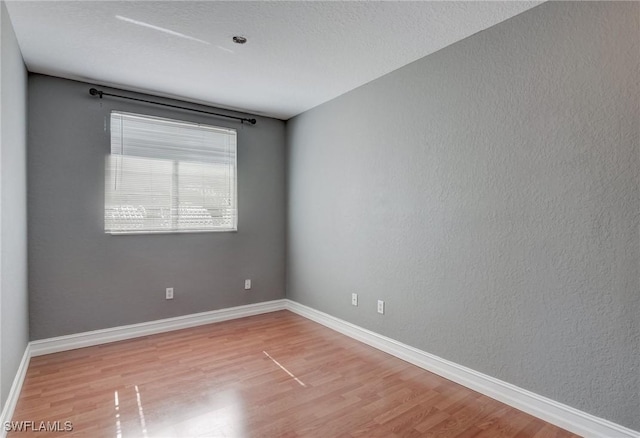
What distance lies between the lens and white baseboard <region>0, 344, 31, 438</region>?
71.9 inches

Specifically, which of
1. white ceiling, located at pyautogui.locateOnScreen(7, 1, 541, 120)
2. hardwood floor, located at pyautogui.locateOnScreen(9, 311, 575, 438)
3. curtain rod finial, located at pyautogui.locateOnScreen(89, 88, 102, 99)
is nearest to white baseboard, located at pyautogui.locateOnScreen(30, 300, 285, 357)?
hardwood floor, located at pyautogui.locateOnScreen(9, 311, 575, 438)

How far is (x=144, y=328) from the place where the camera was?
135 inches

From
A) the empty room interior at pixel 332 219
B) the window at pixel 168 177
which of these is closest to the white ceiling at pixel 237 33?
the empty room interior at pixel 332 219

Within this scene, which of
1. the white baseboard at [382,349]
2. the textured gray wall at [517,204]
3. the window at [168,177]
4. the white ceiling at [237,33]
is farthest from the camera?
the window at [168,177]

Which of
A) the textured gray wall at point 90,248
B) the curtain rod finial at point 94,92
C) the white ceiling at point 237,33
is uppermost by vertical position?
the white ceiling at point 237,33

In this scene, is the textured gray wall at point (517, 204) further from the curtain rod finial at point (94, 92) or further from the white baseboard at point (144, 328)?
the curtain rod finial at point (94, 92)

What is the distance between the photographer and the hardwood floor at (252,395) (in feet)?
6.21

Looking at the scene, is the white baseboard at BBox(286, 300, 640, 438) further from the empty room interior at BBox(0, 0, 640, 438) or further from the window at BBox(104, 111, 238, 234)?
the window at BBox(104, 111, 238, 234)

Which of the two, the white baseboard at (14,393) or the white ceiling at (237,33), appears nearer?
the white baseboard at (14,393)

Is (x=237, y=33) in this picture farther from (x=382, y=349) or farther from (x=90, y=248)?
(x=382, y=349)

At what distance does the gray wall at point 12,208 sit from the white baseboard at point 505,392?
2551 millimetres

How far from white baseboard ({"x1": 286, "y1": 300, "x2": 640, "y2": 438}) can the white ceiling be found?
2303 millimetres

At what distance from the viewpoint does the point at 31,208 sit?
9.49 ft

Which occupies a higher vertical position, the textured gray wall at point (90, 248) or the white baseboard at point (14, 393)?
the textured gray wall at point (90, 248)
